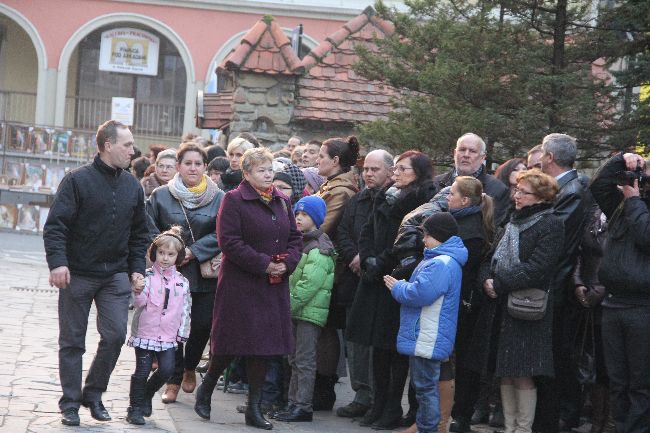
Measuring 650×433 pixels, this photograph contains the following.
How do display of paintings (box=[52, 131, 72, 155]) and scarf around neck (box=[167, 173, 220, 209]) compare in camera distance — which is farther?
display of paintings (box=[52, 131, 72, 155])

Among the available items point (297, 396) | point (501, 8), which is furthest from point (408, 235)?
point (501, 8)

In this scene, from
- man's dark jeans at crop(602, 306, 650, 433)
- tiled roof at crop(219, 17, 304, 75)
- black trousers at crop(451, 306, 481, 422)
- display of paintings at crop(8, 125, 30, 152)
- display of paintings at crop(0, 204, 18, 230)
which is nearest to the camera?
man's dark jeans at crop(602, 306, 650, 433)

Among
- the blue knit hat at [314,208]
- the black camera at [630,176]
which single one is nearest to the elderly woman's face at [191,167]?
the blue knit hat at [314,208]

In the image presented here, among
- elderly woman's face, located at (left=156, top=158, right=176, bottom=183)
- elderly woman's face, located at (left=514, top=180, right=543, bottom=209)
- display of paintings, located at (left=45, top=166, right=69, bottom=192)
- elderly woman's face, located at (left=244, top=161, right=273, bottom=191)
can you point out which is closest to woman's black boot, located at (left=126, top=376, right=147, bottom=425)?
elderly woman's face, located at (left=244, top=161, right=273, bottom=191)

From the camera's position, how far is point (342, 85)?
16.6 meters

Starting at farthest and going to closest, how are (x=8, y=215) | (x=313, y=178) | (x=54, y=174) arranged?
(x=8, y=215), (x=54, y=174), (x=313, y=178)

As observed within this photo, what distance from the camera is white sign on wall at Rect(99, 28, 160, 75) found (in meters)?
37.8

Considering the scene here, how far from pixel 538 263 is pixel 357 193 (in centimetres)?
199

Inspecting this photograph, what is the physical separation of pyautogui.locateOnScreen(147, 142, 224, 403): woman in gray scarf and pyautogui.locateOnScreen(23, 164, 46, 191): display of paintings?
17746 millimetres

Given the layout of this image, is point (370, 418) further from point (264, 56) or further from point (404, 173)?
point (264, 56)

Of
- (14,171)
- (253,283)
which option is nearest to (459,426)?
(253,283)

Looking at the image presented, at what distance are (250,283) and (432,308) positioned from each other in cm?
130

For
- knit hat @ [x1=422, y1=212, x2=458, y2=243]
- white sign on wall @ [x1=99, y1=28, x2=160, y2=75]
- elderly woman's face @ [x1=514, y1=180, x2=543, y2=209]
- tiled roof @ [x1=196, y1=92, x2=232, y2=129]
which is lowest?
knit hat @ [x1=422, y1=212, x2=458, y2=243]

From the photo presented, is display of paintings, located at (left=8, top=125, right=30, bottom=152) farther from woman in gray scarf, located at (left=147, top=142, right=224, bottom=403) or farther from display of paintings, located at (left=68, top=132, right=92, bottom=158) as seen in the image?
woman in gray scarf, located at (left=147, top=142, right=224, bottom=403)
